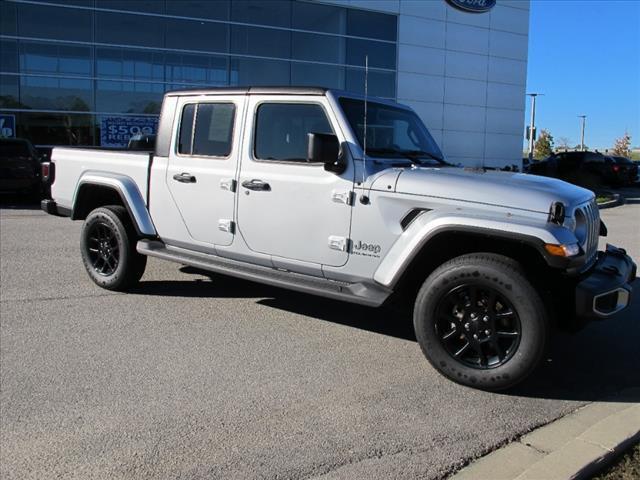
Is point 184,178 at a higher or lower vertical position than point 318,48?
lower

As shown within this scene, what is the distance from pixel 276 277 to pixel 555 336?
2427 millimetres

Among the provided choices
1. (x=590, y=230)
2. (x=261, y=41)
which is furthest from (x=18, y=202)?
(x=590, y=230)

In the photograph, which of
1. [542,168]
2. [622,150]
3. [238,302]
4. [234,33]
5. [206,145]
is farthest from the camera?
[622,150]

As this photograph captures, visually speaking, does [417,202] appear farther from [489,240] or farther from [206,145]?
[206,145]

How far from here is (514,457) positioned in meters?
3.12

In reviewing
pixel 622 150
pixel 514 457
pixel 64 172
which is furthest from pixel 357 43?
pixel 622 150

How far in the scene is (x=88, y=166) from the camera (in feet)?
21.0

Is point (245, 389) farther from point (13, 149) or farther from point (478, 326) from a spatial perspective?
point (13, 149)

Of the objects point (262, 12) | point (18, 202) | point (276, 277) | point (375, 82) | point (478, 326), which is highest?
point (262, 12)

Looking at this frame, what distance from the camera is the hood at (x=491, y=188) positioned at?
3846 mm

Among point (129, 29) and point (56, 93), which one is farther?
point (129, 29)

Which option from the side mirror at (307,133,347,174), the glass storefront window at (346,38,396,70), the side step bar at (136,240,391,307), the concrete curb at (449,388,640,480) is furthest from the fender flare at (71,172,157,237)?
the glass storefront window at (346,38,396,70)

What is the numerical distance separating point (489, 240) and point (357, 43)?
20450mm

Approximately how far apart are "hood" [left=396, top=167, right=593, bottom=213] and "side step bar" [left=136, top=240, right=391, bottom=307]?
30.8 inches
